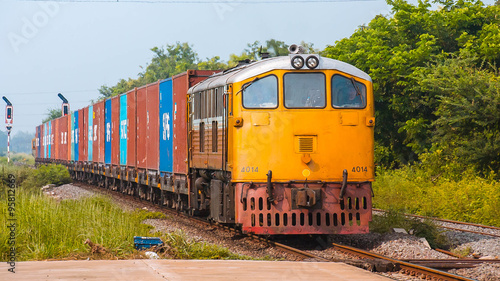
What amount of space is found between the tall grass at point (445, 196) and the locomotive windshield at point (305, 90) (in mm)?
4414

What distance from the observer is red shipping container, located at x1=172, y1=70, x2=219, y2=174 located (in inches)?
630

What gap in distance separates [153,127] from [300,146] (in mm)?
9466

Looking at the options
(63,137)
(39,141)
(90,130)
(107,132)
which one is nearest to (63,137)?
(63,137)

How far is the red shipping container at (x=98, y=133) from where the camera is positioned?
93.5 ft

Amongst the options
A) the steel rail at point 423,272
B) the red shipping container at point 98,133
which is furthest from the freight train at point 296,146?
the red shipping container at point 98,133

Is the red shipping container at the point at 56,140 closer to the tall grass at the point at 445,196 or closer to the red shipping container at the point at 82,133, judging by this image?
the red shipping container at the point at 82,133

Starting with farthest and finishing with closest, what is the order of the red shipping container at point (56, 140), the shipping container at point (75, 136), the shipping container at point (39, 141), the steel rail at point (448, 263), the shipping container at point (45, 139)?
the shipping container at point (39, 141), the shipping container at point (45, 139), the red shipping container at point (56, 140), the shipping container at point (75, 136), the steel rail at point (448, 263)

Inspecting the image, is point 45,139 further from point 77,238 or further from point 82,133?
point 77,238

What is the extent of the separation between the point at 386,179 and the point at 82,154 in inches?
658

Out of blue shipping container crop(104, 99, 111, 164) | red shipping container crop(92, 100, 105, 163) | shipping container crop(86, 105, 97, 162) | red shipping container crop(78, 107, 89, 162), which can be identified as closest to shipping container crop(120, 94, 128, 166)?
blue shipping container crop(104, 99, 111, 164)

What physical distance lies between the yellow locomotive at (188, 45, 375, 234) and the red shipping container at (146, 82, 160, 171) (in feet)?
26.5

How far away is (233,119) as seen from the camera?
11.3m

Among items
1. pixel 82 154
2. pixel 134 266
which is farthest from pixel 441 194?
pixel 82 154

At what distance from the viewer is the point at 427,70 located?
23.8 metres
